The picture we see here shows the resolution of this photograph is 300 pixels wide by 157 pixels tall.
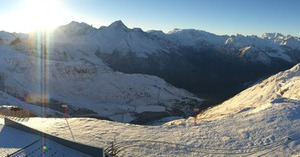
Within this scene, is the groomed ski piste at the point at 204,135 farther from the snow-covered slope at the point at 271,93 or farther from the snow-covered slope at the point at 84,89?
the snow-covered slope at the point at 84,89

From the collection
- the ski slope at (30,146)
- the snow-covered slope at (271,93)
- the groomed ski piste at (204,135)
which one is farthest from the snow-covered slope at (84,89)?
the ski slope at (30,146)

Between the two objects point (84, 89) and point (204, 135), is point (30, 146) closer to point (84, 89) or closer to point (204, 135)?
point (204, 135)

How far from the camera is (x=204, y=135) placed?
2770 cm

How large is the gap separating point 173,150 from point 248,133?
26.0ft

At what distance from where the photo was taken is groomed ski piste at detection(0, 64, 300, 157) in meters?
24.6

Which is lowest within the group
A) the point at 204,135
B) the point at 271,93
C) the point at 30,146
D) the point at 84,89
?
the point at 204,135

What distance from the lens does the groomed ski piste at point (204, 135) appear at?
80.6 ft

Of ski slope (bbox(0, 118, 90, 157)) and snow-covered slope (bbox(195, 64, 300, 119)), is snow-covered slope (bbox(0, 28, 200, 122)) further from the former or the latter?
ski slope (bbox(0, 118, 90, 157))

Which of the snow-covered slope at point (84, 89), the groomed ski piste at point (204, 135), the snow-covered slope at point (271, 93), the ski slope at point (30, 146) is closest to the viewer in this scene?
the ski slope at point (30, 146)

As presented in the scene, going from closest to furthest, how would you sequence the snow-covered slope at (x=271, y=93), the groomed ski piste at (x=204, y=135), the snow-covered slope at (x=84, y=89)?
the groomed ski piste at (x=204, y=135) < the snow-covered slope at (x=271, y=93) < the snow-covered slope at (x=84, y=89)

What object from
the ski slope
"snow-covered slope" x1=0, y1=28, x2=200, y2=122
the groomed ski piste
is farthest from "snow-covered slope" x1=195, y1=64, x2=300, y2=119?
the ski slope

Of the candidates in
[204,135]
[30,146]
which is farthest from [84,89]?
[30,146]

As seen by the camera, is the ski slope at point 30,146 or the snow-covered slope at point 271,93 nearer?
the ski slope at point 30,146

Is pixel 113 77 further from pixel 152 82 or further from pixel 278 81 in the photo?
pixel 278 81
